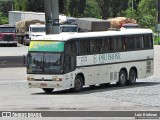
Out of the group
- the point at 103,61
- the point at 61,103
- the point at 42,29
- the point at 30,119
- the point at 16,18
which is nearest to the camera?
the point at 30,119

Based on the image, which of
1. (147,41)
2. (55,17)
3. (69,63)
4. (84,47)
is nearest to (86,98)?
(69,63)

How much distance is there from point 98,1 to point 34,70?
311ft

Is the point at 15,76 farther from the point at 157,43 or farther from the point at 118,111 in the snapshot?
the point at 157,43

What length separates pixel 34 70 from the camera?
30.2m

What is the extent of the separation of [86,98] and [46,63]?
3.32 meters

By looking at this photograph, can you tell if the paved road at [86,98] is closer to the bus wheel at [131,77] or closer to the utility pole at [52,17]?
the bus wheel at [131,77]

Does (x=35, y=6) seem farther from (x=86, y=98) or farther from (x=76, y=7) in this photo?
(x=86, y=98)

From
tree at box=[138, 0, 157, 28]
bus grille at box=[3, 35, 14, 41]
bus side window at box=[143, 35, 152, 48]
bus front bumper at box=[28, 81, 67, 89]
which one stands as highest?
bus side window at box=[143, 35, 152, 48]

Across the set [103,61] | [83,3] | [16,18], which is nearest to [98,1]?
[83,3]

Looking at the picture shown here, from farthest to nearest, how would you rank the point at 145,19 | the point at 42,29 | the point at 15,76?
the point at 145,19, the point at 42,29, the point at 15,76

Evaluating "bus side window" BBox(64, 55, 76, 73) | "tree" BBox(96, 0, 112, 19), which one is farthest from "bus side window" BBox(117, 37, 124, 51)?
"tree" BBox(96, 0, 112, 19)

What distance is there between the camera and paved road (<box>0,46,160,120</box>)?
923 inches

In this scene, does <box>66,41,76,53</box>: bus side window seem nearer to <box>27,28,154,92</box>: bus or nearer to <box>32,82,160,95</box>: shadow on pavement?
<box>27,28,154,92</box>: bus

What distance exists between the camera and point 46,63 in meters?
29.9
